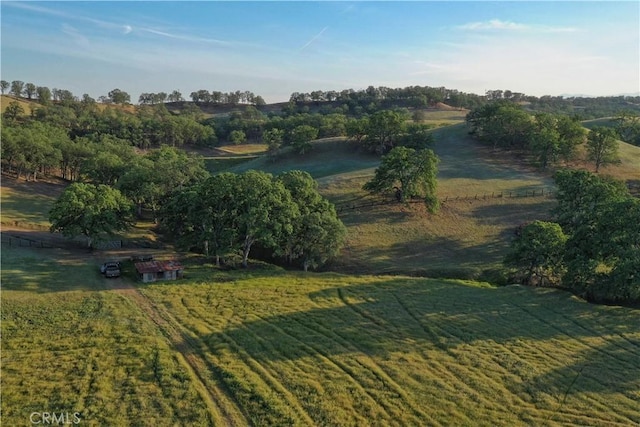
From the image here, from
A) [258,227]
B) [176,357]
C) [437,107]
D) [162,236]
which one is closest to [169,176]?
[162,236]

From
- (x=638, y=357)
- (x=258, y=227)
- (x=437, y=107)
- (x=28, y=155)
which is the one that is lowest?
(x=638, y=357)

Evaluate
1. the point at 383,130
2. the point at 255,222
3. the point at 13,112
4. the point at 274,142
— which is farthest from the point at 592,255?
the point at 13,112

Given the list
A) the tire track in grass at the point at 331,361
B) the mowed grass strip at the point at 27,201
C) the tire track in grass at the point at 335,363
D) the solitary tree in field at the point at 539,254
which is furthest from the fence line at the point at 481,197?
the mowed grass strip at the point at 27,201

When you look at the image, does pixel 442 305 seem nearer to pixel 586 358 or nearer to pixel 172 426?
pixel 586 358

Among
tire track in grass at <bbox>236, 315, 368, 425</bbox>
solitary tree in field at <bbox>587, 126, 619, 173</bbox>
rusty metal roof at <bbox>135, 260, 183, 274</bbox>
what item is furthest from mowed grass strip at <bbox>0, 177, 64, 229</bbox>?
solitary tree in field at <bbox>587, 126, 619, 173</bbox>

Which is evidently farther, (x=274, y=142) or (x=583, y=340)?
(x=274, y=142)

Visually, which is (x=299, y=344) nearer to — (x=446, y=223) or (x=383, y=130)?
(x=446, y=223)

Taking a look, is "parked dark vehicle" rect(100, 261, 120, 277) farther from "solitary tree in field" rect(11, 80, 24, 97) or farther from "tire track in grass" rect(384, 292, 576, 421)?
"solitary tree in field" rect(11, 80, 24, 97)
